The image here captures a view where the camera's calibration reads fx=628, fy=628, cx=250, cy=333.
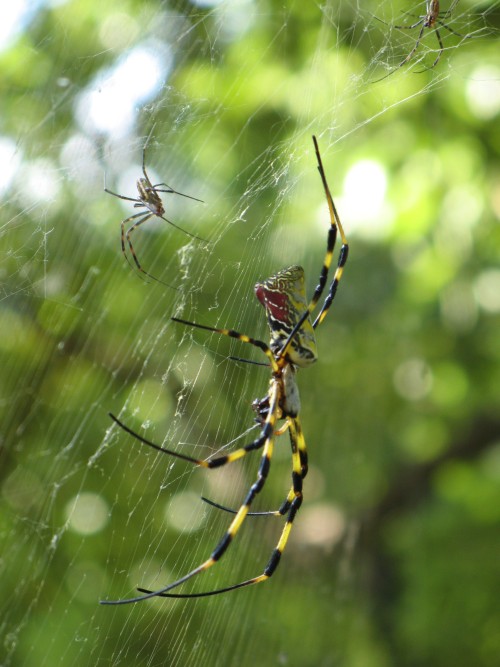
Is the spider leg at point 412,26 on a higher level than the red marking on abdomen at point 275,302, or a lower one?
higher

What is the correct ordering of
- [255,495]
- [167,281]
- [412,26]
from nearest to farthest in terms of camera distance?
[255,495]
[412,26]
[167,281]

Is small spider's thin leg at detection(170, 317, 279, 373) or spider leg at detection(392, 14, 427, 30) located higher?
spider leg at detection(392, 14, 427, 30)

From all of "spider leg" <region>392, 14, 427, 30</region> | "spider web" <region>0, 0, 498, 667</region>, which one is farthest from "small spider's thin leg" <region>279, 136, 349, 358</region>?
"spider leg" <region>392, 14, 427, 30</region>

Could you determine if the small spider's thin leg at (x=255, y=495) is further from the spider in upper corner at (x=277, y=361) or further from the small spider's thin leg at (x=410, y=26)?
the small spider's thin leg at (x=410, y=26)

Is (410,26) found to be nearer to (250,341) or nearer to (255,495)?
(250,341)

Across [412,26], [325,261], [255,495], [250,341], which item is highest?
[412,26]

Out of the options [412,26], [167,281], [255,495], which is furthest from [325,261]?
[167,281]

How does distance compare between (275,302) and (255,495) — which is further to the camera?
(255,495)

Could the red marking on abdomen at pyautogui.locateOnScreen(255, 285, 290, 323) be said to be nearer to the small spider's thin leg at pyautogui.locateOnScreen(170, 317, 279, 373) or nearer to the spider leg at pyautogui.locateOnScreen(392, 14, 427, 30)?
the small spider's thin leg at pyautogui.locateOnScreen(170, 317, 279, 373)

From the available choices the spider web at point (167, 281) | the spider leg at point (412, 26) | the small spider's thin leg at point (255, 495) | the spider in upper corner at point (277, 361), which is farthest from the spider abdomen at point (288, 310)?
the spider leg at point (412, 26)

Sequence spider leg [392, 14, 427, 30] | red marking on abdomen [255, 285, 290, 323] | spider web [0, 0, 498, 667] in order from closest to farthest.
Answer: red marking on abdomen [255, 285, 290, 323] → spider leg [392, 14, 427, 30] → spider web [0, 0, 498, 667]
